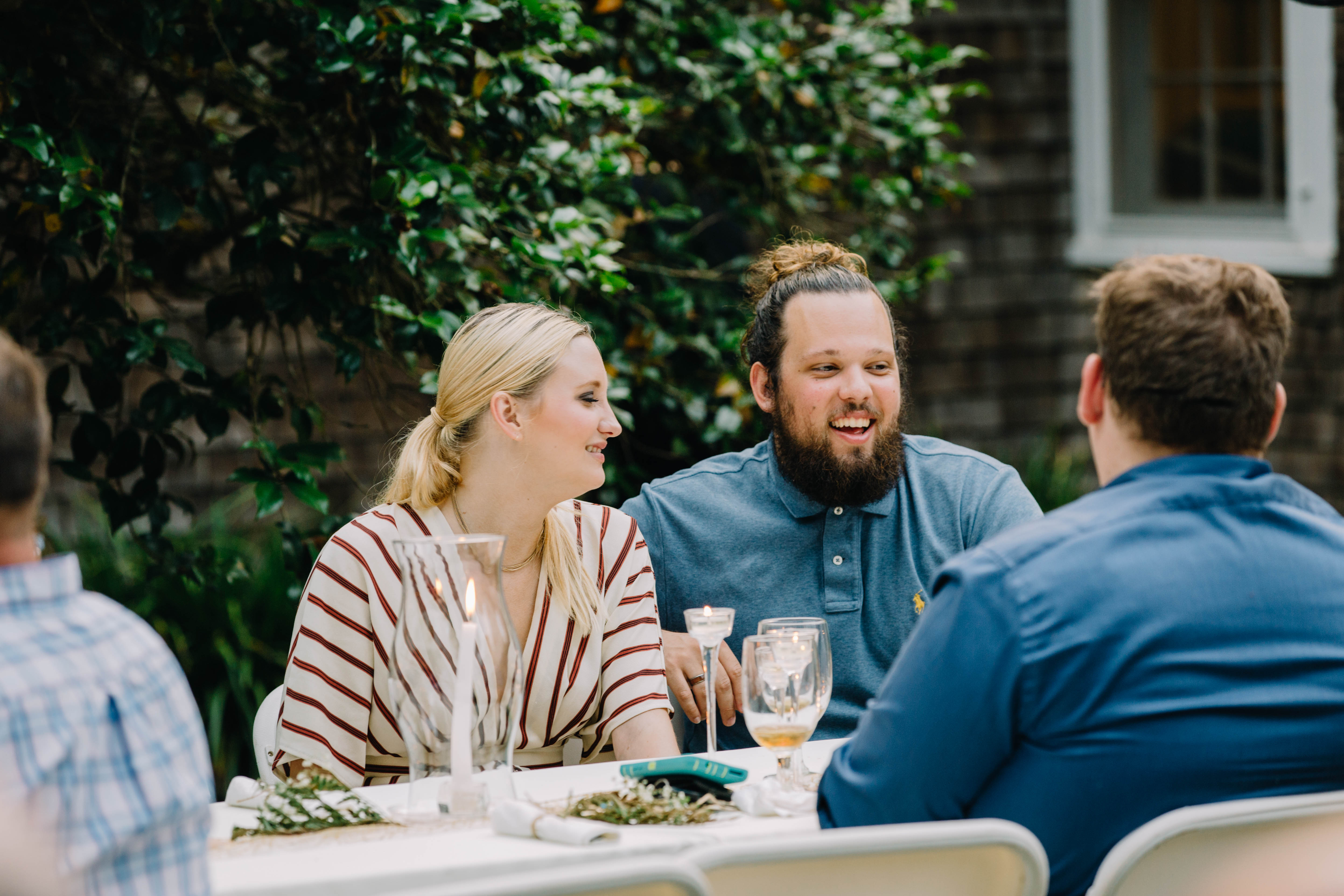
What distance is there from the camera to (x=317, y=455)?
274cm

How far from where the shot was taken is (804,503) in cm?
278

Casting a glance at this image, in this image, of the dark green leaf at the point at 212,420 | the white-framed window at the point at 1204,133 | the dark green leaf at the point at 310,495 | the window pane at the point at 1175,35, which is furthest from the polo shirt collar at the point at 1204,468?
the window pane at the point at 1175,35

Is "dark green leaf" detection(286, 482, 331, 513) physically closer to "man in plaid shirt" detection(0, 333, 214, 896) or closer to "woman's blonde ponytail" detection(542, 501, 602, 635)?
"woman's blonde ponytail" detection(542, 501, 602, 635)

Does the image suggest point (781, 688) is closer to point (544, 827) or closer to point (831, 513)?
point (544, 827)

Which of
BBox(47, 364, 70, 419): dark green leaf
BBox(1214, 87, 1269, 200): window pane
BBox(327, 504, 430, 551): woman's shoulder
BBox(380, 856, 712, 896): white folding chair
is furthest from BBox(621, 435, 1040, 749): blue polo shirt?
BBox(1214, 87, 1269, 200): window pane

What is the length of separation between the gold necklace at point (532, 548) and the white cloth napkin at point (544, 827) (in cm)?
81

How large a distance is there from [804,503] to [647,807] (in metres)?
1.12

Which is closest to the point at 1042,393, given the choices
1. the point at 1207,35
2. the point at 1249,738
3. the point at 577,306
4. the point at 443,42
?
the point at 1207,35

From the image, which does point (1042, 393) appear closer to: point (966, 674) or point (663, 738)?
point (663, 738)

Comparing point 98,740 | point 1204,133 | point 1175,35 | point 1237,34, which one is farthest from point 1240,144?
point 98,740

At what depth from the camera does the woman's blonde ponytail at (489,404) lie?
2455 millimetres

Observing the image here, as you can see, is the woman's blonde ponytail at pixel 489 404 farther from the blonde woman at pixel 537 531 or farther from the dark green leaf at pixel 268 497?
the dark green leaf at pixel 268 497

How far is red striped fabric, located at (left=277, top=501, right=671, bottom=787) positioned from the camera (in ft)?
7.49

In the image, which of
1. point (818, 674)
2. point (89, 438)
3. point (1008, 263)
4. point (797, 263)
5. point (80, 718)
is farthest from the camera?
point (1008, 263)
